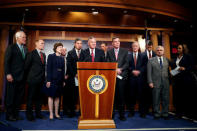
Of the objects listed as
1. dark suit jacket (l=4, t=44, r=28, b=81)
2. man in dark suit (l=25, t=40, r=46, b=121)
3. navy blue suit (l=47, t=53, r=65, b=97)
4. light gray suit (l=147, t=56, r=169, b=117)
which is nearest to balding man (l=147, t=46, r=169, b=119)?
light gray suit (l=147, t=56, r=169, b=117)

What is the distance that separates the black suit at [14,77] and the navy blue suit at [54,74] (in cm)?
56

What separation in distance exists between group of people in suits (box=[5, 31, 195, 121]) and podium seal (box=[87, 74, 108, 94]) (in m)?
0.62

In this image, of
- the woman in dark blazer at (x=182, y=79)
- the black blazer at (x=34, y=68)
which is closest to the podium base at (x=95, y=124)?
the black blazer at (x=34, y=68)

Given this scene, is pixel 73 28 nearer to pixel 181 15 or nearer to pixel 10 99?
pixel 10 99

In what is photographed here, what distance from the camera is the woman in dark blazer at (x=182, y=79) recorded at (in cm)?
320

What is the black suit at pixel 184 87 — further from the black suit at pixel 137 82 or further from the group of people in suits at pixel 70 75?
the black suit at pixel 137 82

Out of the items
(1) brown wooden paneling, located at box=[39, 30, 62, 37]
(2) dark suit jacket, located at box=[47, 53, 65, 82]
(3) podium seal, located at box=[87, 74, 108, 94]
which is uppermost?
(1) brown wooden paneling, located at box=[39, 30, 62, 37]

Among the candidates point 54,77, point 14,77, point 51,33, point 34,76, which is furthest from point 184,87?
point 51,33

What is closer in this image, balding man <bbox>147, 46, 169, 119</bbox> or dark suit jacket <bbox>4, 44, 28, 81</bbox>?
dark suit jacket <bbox>4, 44, 28, 81</bbox>

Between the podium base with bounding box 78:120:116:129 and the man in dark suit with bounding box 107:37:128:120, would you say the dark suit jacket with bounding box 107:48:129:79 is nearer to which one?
the man in dark suit with bounding box 107:37:128:120

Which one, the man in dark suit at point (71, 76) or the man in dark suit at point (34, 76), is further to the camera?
the man in dark suit at point (71, 76)

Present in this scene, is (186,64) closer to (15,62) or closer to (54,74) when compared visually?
(54,74)

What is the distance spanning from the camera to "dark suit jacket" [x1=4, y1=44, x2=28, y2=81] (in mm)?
2865

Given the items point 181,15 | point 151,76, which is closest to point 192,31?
point 181,15
